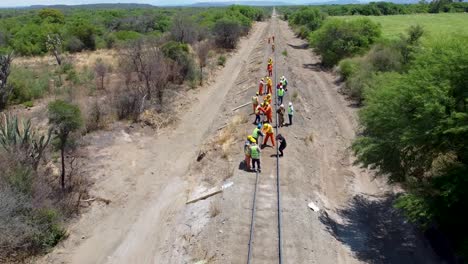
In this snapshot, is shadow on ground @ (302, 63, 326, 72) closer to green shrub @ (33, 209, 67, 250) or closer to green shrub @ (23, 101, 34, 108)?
green shrub @ (23, 101, 34, 108)

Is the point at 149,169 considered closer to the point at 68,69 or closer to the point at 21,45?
the point at 68,69

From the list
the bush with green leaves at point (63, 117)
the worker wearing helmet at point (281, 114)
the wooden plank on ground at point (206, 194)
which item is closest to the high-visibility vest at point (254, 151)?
the wooden plank on ground at point (206, 194)

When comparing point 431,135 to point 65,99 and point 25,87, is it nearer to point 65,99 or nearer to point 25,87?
point 65,99

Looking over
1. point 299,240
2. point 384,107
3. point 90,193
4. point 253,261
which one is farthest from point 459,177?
point 90,193

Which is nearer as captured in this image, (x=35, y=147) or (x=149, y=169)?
(x=35, y=147)

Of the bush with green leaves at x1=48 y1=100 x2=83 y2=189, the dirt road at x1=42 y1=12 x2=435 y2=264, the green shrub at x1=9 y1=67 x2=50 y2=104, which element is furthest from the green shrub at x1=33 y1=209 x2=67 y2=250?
the green shrub at x1=9 y1=67 x2=50 y2=104

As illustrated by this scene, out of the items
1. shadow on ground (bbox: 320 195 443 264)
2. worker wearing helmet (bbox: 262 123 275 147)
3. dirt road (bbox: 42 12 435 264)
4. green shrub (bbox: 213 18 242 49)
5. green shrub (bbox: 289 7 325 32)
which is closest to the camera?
dirt road (bbox: 42 12 435 264)

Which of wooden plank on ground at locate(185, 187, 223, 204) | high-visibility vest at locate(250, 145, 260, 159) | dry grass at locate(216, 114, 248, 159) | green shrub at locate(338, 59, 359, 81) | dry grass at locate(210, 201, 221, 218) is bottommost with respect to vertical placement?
wooden plank on ground at locate(185, 187, 223, 204)
